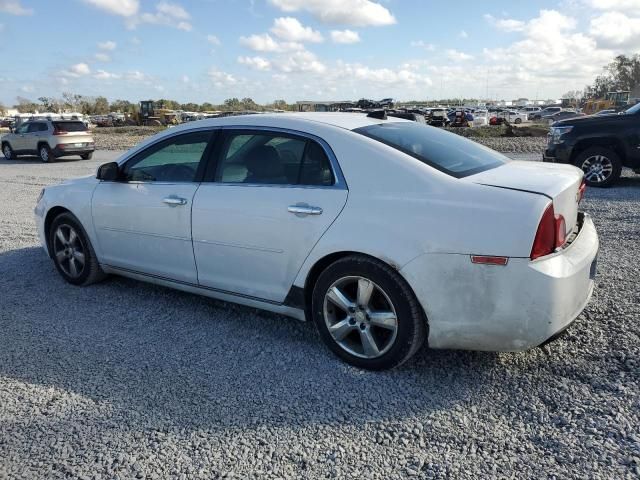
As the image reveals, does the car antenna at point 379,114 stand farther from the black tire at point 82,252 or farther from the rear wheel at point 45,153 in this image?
the rear wheel at point 45,153

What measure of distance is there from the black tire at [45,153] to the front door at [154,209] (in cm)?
1831

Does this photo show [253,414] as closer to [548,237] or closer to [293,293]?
[293,293]

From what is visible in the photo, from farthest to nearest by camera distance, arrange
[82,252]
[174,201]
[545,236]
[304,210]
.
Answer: [82,252]
[174,201]
[304,210]
[545,236]

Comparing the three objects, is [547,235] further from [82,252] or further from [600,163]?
[600,163]

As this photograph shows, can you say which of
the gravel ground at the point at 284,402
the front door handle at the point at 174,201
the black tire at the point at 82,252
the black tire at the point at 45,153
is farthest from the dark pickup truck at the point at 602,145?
the black tire at the point at 45,153

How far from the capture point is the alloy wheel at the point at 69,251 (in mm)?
5094

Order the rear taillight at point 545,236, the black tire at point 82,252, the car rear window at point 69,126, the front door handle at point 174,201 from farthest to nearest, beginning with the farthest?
the car rear window at point 69,126 → the black tire at point 82,252 → the front door handle at point 174,201 → the rear taillight at point 545,236

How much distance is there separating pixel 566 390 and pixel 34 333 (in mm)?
3748

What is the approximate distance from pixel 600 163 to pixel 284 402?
30.5 feet

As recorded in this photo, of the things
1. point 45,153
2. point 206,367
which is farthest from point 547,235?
point 45,153

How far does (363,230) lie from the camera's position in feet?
10.7

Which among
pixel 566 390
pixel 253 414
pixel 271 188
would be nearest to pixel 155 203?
pixel 271 188

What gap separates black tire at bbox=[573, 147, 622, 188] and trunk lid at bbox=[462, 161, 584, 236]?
7294 millimetres

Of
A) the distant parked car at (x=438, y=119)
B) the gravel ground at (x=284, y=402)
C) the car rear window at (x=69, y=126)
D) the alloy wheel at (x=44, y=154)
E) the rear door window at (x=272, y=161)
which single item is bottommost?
the gravel ground at (x=284, y=402)
